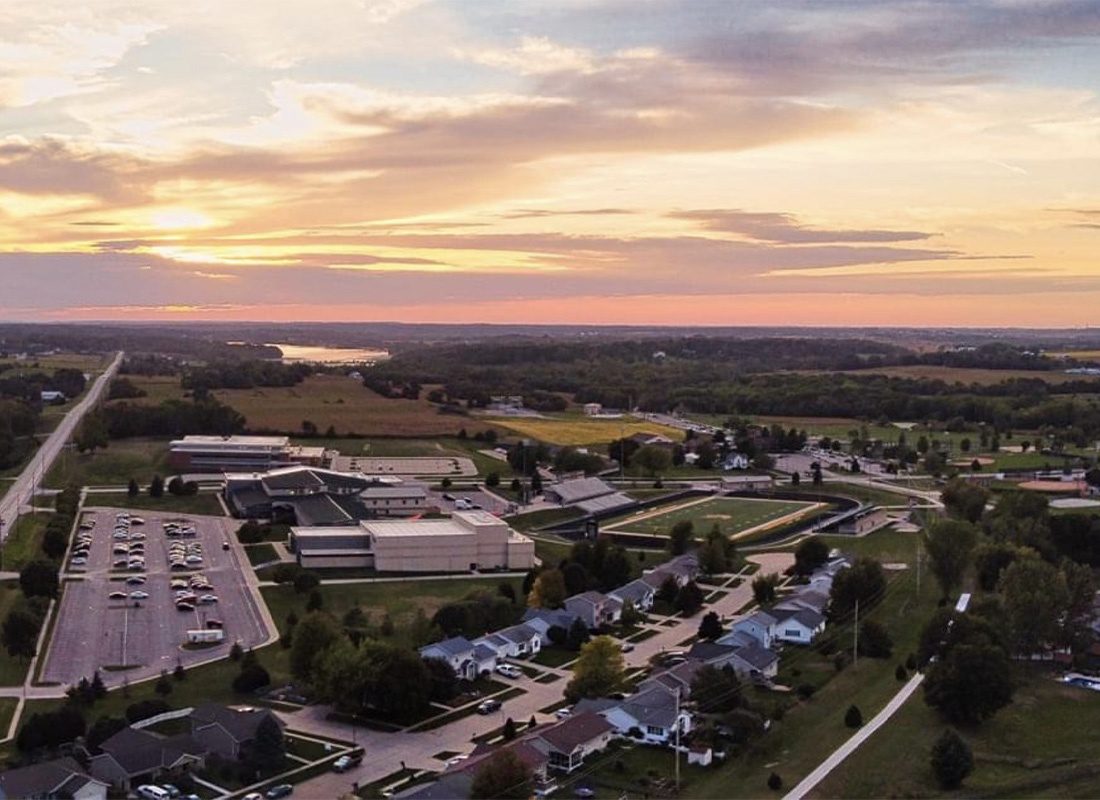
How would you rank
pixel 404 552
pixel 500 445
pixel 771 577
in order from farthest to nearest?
1. pixel 500 445
2. pixel 404 552
3. pixel 771 577

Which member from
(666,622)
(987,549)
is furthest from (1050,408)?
(666,622)

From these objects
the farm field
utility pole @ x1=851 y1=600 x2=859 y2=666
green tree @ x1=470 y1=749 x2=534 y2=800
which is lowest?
the farm field

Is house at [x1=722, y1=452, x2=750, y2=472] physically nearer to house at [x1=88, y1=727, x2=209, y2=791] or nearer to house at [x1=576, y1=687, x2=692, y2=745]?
house at [x1=576, y1=687, x2=692, y2=745]

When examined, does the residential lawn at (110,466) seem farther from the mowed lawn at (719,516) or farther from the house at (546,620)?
the house at (546,620)

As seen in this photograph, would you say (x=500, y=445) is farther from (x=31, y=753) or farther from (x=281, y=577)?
(x=31, y=753)

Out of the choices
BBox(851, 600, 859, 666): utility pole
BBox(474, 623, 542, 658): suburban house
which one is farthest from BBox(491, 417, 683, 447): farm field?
BBox(851, 600, 859, 666): utility pole

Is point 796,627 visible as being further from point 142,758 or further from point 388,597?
point 142,758
